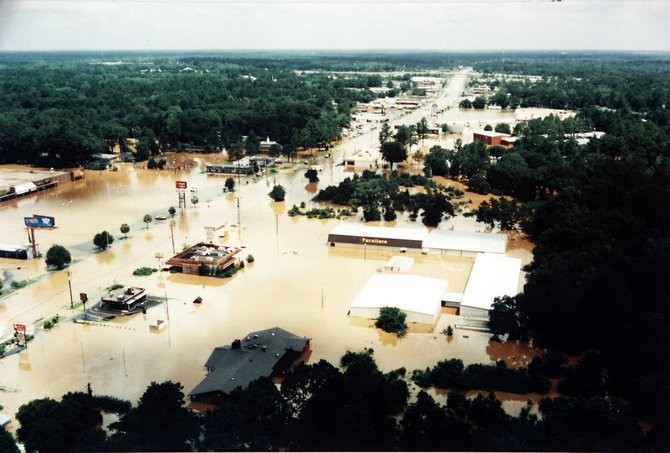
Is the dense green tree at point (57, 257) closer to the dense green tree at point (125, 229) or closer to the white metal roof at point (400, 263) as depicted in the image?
the dense green tree at point (125, 229)

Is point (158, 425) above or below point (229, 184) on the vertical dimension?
above

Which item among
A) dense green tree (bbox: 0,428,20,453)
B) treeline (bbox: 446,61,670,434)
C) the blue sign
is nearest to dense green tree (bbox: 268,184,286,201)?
treeline (bbox: 446,61,670,434)

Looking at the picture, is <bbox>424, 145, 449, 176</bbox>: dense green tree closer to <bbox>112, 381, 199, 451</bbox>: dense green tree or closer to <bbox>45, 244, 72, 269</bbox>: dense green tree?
<bbox>45, 244, 72, 269</bbox>: dense green tree

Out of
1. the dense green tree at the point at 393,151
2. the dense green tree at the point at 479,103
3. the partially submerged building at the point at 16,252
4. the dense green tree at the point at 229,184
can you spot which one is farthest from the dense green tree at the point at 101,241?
the dense green tree at the point at 479,103

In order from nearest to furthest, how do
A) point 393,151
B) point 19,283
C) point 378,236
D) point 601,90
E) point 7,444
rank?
point 7,444 < point 19,283 < point 378,236 < point 393,151 < point 601,90

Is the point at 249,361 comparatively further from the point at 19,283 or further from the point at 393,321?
the point at 19,283

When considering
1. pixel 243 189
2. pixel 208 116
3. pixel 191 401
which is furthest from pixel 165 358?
pixel 208 116

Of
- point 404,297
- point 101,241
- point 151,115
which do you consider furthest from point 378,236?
point 151,115
